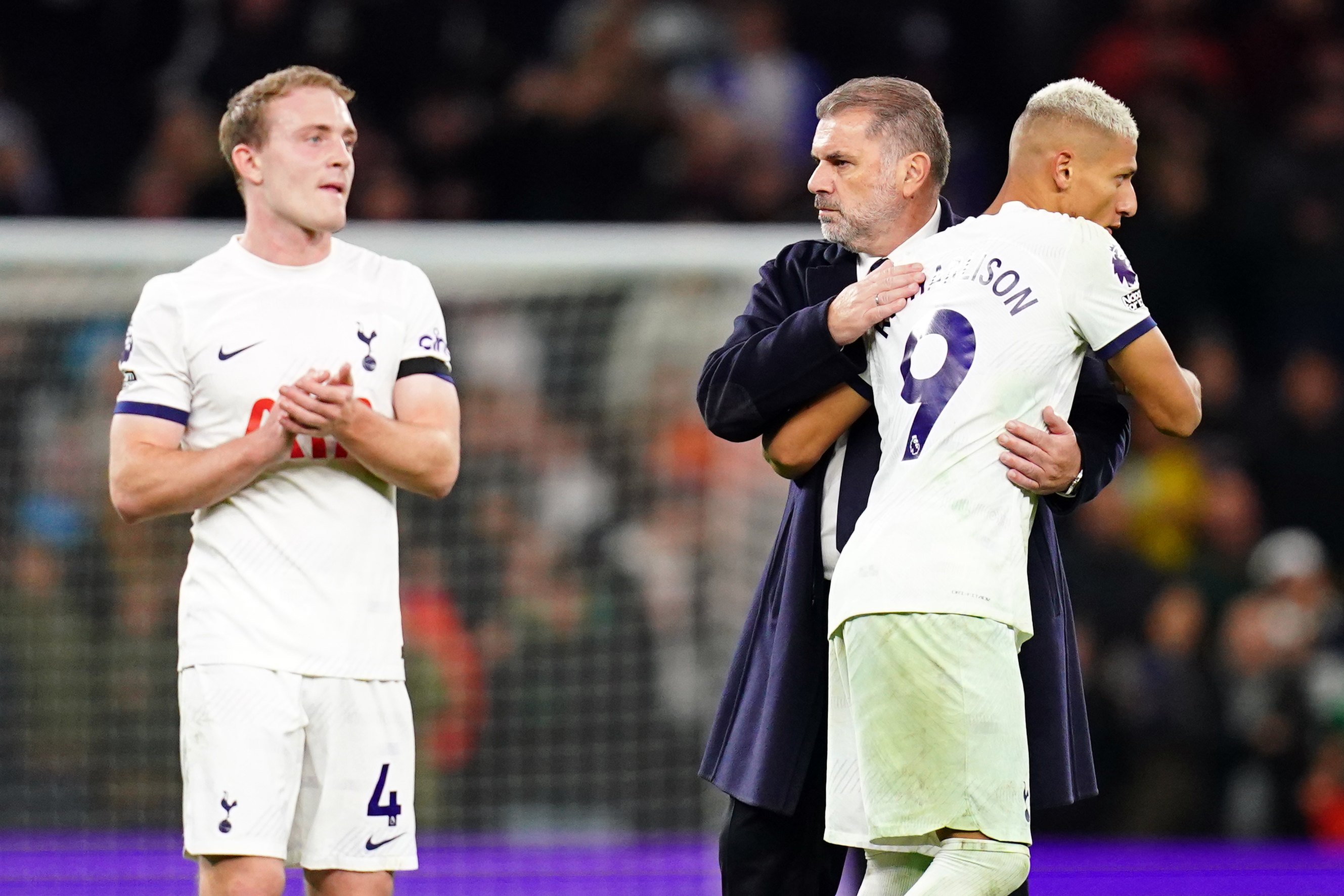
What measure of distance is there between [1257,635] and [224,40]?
5727 mm

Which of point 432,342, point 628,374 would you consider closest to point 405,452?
point 432,342

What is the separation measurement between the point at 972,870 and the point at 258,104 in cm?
214

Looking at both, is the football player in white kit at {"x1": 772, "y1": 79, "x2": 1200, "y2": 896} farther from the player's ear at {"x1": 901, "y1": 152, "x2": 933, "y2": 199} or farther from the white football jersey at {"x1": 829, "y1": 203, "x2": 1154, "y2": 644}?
the player's ear at {"x1": 901, "y1": 152, "x2": 933, "y2": 199}

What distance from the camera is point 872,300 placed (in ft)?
10.5

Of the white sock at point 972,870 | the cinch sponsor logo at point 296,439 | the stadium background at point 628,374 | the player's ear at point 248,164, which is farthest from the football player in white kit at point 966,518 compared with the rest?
the stadium background at point 628,374

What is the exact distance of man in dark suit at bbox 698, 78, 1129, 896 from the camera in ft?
10.9

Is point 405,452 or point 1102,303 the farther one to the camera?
point 405,452

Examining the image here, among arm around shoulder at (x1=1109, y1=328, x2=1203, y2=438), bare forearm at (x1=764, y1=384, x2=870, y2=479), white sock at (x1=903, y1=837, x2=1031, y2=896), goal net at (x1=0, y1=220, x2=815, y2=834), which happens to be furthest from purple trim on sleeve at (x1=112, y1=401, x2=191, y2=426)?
goal net at (x1=0, y1=220, x2=815, y2=834)

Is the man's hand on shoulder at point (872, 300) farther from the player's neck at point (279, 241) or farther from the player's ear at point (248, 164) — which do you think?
the player's ear at point (248, 164)

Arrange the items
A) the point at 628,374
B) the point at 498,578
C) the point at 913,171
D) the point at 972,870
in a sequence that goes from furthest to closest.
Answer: the point at 498,578, the point at 628,374, the point at 913,171, the point at 972,870

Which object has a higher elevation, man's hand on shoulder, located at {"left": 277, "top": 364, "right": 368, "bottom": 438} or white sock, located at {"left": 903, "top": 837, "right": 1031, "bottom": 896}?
man's hand on shoulder, located at {"left": 277, "top": 364, "right": 368, "bottom": 438}

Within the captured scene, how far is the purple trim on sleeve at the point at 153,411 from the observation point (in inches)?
143

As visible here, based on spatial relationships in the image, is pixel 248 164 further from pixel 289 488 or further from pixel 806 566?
pixel 806 566

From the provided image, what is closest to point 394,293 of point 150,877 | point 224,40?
point 150,877
